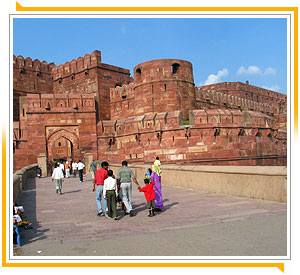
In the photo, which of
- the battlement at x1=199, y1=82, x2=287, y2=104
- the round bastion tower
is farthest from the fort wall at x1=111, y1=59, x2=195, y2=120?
the battlement at x1=199, y1=82, x2=287, y2=104

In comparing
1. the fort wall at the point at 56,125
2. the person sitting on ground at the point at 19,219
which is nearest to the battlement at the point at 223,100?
the fort wall at the point at 56,125

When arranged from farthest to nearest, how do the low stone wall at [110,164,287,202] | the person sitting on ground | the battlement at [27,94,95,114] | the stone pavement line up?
the battlement at [27,94,95,114]
the low stone wall at [110,164,287,202]
the person sitting on ground
the stone pavement

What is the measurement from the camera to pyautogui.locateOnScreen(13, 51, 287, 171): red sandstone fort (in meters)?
20.0

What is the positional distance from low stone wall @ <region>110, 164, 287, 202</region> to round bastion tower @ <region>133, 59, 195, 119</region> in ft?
37.9

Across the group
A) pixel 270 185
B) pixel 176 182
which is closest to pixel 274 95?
pixel 176 182

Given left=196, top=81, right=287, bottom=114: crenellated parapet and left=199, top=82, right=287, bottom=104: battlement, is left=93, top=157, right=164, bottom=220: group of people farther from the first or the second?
left=199, top=82, right=287, bottom=104: battlement

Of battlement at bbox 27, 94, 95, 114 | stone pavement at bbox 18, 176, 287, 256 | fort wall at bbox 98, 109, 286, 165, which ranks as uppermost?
battlement at bbox 27, 94, 95, 114

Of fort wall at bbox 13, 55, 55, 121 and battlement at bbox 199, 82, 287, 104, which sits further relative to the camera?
battlement at bbox 199, 82, 287, 104

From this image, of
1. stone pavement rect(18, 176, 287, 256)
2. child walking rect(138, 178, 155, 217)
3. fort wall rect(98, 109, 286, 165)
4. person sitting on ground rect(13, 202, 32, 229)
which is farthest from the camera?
fort wall rect(98, 109, 286, 165)

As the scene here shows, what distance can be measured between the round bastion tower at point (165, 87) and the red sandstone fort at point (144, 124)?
2.6 inches

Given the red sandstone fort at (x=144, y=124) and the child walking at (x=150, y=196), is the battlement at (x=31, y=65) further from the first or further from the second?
the child walking at (x=150, y=196)

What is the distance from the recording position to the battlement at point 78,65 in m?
30.4

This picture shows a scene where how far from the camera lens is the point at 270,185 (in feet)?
23.6

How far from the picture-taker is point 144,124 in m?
21.2
